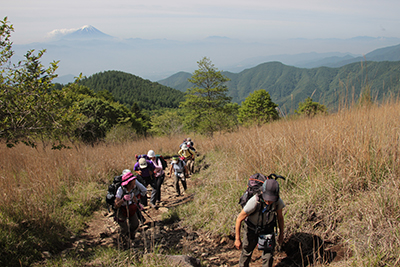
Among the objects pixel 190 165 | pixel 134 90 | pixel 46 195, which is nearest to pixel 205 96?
pixel 190 165

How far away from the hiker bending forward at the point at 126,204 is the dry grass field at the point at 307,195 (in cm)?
133

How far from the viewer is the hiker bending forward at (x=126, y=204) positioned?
3958mm

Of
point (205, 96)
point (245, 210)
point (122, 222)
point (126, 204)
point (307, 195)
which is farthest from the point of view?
point (205, 96)

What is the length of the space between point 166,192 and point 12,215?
446 centimetres

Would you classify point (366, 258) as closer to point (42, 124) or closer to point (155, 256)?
point (155, 256)

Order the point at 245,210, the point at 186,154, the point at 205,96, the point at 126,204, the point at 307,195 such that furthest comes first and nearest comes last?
1. the point at 205,96
2. the point at 186,154
3. the point at 126,204
4. the point at 307,195
5. the point at 245,210

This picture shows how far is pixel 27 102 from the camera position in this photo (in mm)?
3730

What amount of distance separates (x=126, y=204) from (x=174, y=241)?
145cm

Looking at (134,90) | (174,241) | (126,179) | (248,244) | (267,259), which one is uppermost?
(134,90)

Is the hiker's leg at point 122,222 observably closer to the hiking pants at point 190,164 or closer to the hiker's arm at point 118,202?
the hiker's arm at point 118,202

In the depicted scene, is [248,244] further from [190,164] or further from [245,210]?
[190,164]

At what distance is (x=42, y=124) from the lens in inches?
157

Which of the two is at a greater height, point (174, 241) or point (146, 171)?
point (146, 171)

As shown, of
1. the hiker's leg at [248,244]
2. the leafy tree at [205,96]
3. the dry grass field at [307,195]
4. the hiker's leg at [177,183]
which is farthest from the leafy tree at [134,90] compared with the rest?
the hiker's leg at [248,244]
